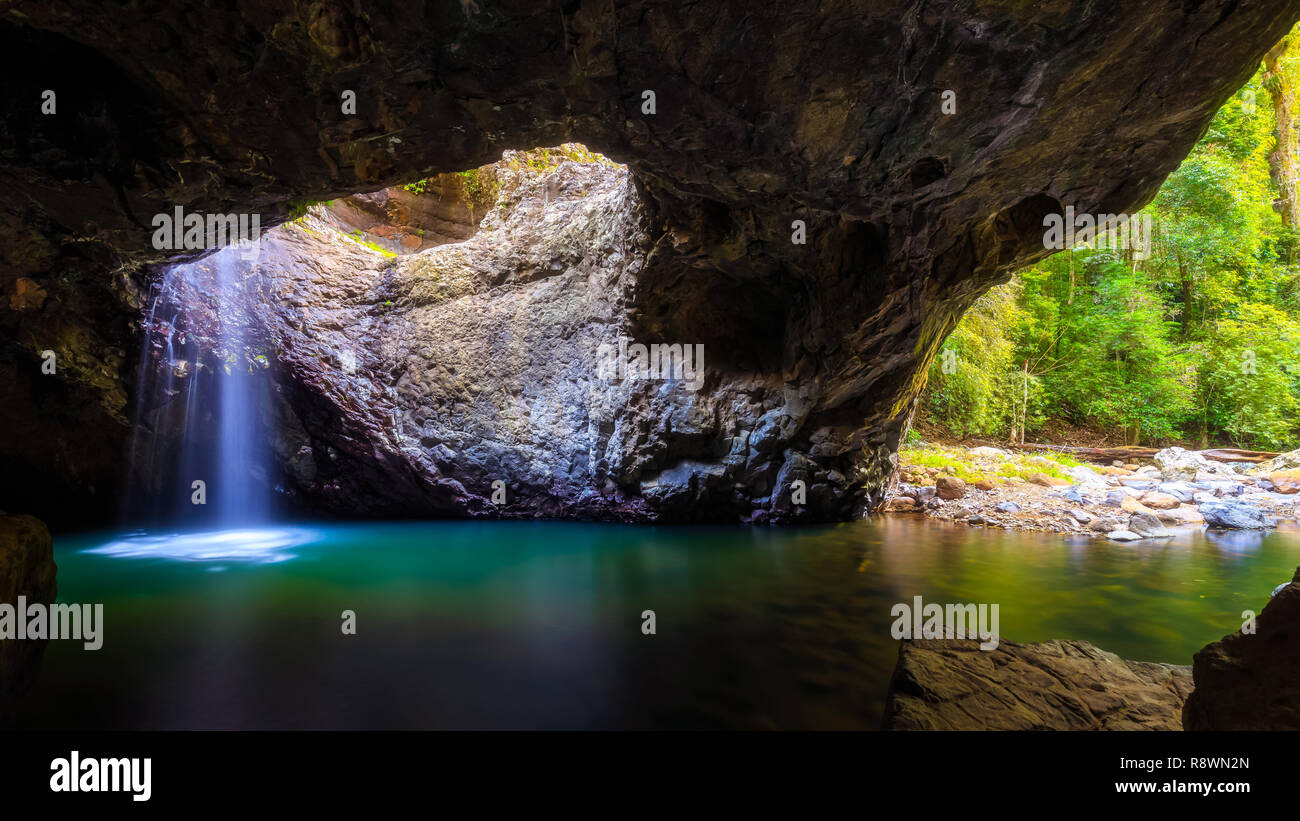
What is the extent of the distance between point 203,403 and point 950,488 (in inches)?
551

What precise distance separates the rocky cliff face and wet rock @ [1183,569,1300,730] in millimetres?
3153

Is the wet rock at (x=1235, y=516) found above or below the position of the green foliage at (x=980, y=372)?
below

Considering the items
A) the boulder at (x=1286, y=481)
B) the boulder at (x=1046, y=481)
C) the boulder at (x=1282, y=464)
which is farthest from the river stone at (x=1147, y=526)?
the boulder at (x=1282, y=464)

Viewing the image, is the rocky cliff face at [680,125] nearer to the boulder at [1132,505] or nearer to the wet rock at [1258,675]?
the wet rock at [1258,675]

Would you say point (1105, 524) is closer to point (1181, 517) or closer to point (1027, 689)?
point (1181, 517)

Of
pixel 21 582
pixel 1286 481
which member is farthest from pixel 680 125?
pixel 1286 481

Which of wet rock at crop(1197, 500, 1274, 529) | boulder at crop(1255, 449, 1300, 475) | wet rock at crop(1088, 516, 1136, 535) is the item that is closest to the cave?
wet rock at crop(1088, 516, 1136, 535)

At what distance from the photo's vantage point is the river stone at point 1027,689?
2262 millimetres

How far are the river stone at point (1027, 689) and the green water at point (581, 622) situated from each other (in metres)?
0.43

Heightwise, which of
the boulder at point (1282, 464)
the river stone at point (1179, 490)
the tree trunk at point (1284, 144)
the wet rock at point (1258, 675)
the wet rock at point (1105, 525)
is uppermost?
the tree trunk at point (1284, 144)

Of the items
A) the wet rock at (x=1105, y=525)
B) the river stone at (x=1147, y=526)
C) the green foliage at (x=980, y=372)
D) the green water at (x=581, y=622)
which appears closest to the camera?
the green water at (x=581, y=622)
